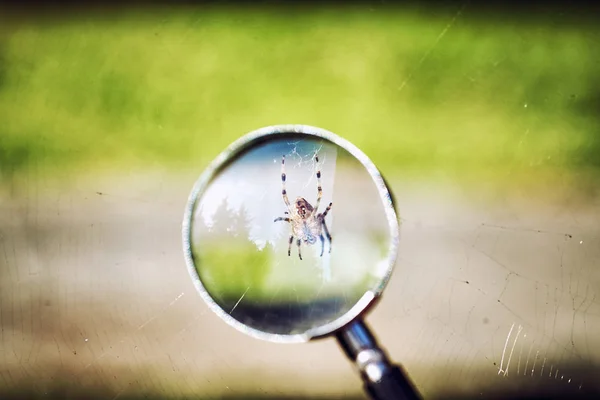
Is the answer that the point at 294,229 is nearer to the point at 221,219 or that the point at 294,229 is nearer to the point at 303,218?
the point at 303,218

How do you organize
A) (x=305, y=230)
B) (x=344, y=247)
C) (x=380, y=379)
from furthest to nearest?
(x=344, y=247), (x=305, y=230), (x=380, y=379)

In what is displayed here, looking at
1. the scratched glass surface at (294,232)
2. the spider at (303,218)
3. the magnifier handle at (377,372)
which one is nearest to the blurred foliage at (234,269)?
the scratched glass surface at (294,232)

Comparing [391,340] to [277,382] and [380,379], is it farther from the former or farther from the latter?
[380,379]

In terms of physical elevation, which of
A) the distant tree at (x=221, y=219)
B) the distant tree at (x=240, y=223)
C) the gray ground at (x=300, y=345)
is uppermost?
the distant tree at (x=221, y=219)

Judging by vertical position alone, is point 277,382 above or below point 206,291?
below

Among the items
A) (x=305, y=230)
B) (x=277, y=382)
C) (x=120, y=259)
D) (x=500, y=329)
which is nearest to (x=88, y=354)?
(x=120, y=259)

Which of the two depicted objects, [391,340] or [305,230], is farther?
[391,340]

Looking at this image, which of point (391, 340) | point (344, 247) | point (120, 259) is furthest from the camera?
point (120, 259)

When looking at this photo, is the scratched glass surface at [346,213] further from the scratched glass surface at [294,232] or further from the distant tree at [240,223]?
the distant tree at [240,223]

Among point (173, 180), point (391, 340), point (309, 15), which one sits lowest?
point (391, 340)
